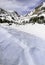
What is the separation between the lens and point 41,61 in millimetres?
7359

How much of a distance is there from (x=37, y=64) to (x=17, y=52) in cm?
237

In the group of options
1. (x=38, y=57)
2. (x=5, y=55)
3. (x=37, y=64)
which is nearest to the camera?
(x=37, y=64)

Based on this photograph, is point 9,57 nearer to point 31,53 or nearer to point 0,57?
point 0,57

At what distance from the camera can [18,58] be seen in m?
8.11

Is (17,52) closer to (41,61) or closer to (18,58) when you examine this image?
(18,58)

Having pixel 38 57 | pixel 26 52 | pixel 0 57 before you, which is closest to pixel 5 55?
pixel 0 57

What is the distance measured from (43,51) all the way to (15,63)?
215cm

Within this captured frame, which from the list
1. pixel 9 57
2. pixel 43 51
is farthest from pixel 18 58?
pixel 43 51

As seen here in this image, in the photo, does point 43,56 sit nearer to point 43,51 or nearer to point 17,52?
point 43,51

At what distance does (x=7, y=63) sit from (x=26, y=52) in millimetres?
1993

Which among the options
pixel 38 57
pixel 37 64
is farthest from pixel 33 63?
pixel 38 57

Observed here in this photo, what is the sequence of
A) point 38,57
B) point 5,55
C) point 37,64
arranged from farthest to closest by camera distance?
point 5,55, point 38,57, point 37,64

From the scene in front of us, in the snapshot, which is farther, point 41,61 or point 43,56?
point 43,56

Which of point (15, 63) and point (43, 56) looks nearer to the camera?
point (15, 63)
